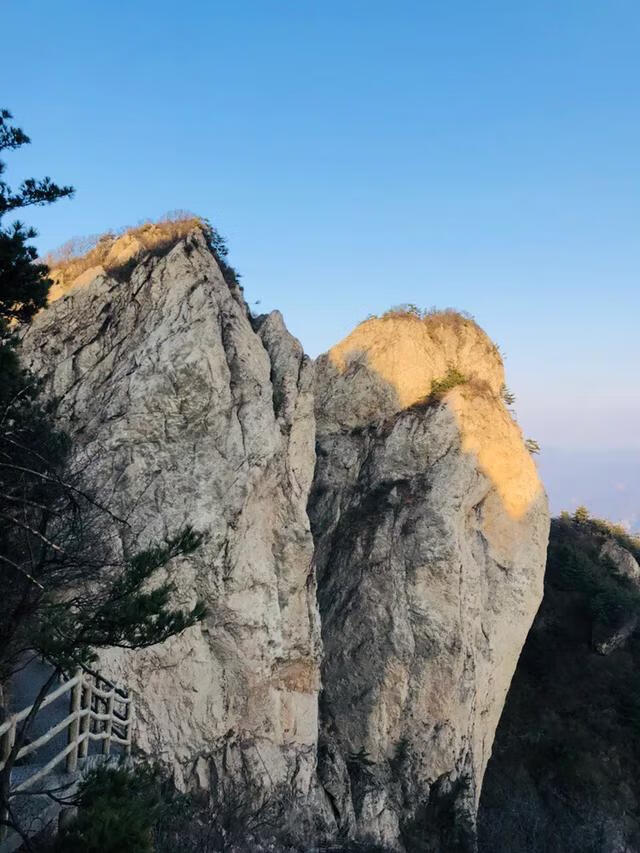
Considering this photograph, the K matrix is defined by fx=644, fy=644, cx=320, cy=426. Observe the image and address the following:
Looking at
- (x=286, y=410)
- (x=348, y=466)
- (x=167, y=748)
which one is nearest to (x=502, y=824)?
(x=348, y=466)

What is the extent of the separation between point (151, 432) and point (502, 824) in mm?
22630

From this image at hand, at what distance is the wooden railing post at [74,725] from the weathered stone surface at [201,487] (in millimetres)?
6752

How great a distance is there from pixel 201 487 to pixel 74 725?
30.2ft

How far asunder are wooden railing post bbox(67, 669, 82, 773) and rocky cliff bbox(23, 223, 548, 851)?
6764mm

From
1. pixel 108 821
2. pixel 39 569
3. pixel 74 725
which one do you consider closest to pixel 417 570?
pixel 74 725

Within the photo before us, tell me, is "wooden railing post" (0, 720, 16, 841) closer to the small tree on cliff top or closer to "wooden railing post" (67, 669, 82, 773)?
the small tree on cliff top

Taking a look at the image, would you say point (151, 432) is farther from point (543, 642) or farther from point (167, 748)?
point (543, 642)

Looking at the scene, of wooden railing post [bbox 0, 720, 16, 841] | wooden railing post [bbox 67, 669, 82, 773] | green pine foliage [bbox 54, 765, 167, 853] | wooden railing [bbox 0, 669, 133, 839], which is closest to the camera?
green pine foliage [bbox 54, 765, 167, 853]

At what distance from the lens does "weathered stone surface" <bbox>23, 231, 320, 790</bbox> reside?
627 inches

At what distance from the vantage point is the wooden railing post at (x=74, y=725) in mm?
7734

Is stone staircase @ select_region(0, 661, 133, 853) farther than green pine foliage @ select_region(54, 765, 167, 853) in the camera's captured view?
Yes

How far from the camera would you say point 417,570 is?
23344mm

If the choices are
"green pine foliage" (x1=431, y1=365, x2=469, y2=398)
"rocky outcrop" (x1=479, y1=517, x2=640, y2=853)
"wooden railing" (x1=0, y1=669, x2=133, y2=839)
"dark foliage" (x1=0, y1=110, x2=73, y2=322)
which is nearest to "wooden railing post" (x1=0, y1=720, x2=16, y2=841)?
"wooden railing" (x1=0, y1=669, x2=133, y2=839)

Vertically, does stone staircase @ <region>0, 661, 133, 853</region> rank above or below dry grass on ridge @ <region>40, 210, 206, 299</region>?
below
